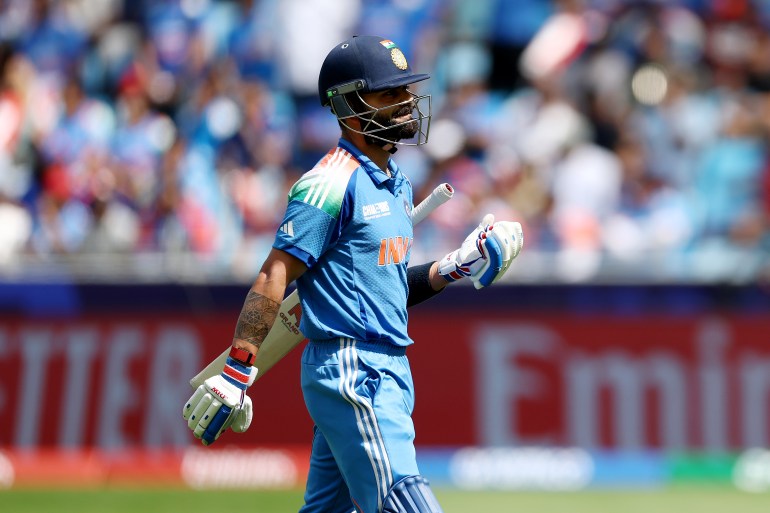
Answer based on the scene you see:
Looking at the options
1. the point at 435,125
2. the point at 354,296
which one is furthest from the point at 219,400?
the point at 435,125

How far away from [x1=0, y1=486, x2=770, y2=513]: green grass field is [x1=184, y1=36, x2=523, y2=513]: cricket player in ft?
→ 12.5

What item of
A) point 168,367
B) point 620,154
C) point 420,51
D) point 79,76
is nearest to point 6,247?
point 168,367

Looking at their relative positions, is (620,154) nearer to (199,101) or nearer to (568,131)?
(568,131)

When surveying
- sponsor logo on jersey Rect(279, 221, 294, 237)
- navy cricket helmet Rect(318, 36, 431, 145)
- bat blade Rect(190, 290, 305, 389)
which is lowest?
bat blade Rect(190, 290, 305, 389)

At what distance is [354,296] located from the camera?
4.64 meters

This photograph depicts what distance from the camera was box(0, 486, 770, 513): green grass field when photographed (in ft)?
27.5

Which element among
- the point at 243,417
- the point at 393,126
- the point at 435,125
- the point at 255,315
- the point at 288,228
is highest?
the point at 435,125

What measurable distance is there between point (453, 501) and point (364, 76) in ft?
15.5

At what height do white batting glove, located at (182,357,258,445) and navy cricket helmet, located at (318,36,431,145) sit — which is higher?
navy cricket helmet, located at (318,36,431,145)

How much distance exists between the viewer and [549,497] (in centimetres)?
912

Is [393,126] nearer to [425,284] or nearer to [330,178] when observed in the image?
[330,178]

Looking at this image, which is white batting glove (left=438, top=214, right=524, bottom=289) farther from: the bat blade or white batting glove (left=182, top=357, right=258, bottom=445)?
white batting glove (left=182, top=357, right=258, bottom=445)

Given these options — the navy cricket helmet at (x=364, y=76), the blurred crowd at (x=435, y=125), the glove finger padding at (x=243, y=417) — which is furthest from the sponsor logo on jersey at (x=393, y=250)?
the blurred crowd at (x=435, y=125)

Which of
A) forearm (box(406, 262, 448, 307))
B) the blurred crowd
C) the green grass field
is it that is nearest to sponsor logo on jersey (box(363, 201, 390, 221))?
forearm (box(406, 262, 448, 307))
